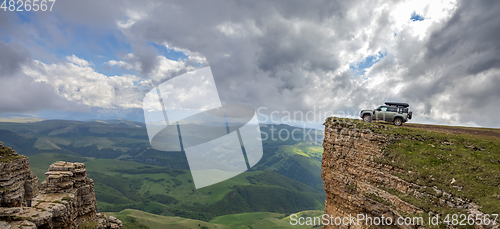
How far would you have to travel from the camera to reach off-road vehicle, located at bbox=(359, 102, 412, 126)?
2368 centimetres

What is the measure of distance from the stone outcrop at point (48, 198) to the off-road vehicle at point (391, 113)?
34.5 metres

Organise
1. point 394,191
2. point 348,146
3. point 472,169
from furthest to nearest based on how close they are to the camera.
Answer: point 348,146 < point 394,191 < point 472,169

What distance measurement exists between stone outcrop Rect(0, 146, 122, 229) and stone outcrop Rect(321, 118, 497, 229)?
27228 mm

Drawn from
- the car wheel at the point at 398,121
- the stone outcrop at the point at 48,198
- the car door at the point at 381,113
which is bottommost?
the stone outcrop at the point at 48,198

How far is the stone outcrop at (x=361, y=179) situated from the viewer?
15391mm

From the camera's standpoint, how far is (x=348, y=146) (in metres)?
21.4

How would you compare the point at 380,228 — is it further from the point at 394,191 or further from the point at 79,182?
the point at 79,182

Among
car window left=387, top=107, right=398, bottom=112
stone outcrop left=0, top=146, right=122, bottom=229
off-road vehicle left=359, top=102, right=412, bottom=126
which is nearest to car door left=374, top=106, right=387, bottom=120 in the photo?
off-road vehicle left=359, top=102, right=412, bottom=126

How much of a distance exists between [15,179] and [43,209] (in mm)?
7684

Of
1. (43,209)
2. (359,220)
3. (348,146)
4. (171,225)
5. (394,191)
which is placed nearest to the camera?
(43,209)

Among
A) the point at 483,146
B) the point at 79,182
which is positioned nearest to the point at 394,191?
the point at 483,146

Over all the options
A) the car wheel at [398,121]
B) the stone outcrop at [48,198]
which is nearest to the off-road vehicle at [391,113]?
the car wheel at [398,121]

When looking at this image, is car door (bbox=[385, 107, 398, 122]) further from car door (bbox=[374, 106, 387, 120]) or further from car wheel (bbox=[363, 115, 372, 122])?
car wheel (bbox=[363, 115, 372, 122])

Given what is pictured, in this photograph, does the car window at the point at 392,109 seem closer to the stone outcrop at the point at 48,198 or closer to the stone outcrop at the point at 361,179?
the stone outcrop at the point at 361,179
